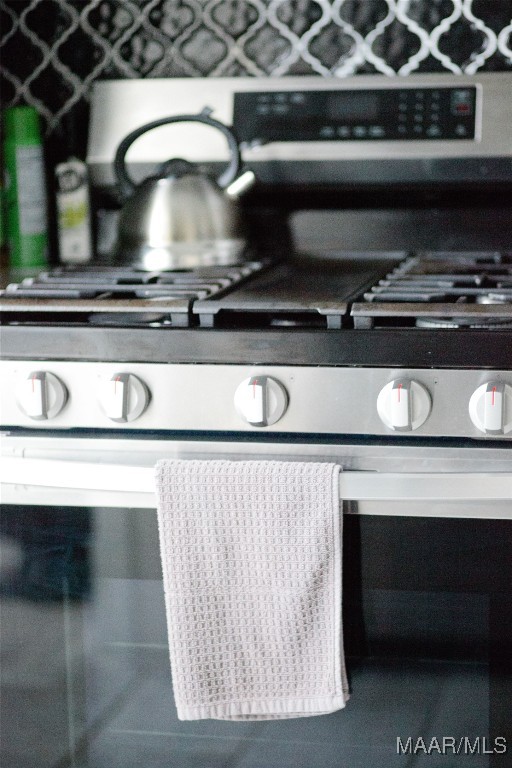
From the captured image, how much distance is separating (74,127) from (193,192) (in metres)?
0.41

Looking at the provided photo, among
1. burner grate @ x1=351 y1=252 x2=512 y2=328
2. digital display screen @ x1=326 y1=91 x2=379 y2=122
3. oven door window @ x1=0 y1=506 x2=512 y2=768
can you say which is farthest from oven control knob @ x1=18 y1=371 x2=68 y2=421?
digital display screen @ x1=326 y1=91 x2=379 y2=122

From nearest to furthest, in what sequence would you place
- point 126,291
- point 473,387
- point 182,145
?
point 473,387, point 126,291, point 182,145

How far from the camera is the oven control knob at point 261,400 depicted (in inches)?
43.5

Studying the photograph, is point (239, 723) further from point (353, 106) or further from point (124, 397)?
point (353, 106)

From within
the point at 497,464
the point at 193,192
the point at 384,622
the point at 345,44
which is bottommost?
the point at 384,622

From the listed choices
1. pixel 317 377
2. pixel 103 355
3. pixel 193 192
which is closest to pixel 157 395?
pixel 103 355

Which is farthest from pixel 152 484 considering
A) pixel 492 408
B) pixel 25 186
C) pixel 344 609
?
pixel 25 186

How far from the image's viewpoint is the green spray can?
1.74m

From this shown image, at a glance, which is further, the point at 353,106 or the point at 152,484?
the point at 353,106

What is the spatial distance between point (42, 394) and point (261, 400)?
0.25 m

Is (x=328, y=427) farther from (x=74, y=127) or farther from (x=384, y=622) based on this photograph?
(x=74, y=127)

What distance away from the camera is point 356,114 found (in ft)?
5.49

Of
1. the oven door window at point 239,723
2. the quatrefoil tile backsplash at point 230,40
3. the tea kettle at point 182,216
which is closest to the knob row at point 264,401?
the oven door window at point 239,723

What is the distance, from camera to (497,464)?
3.59ft
